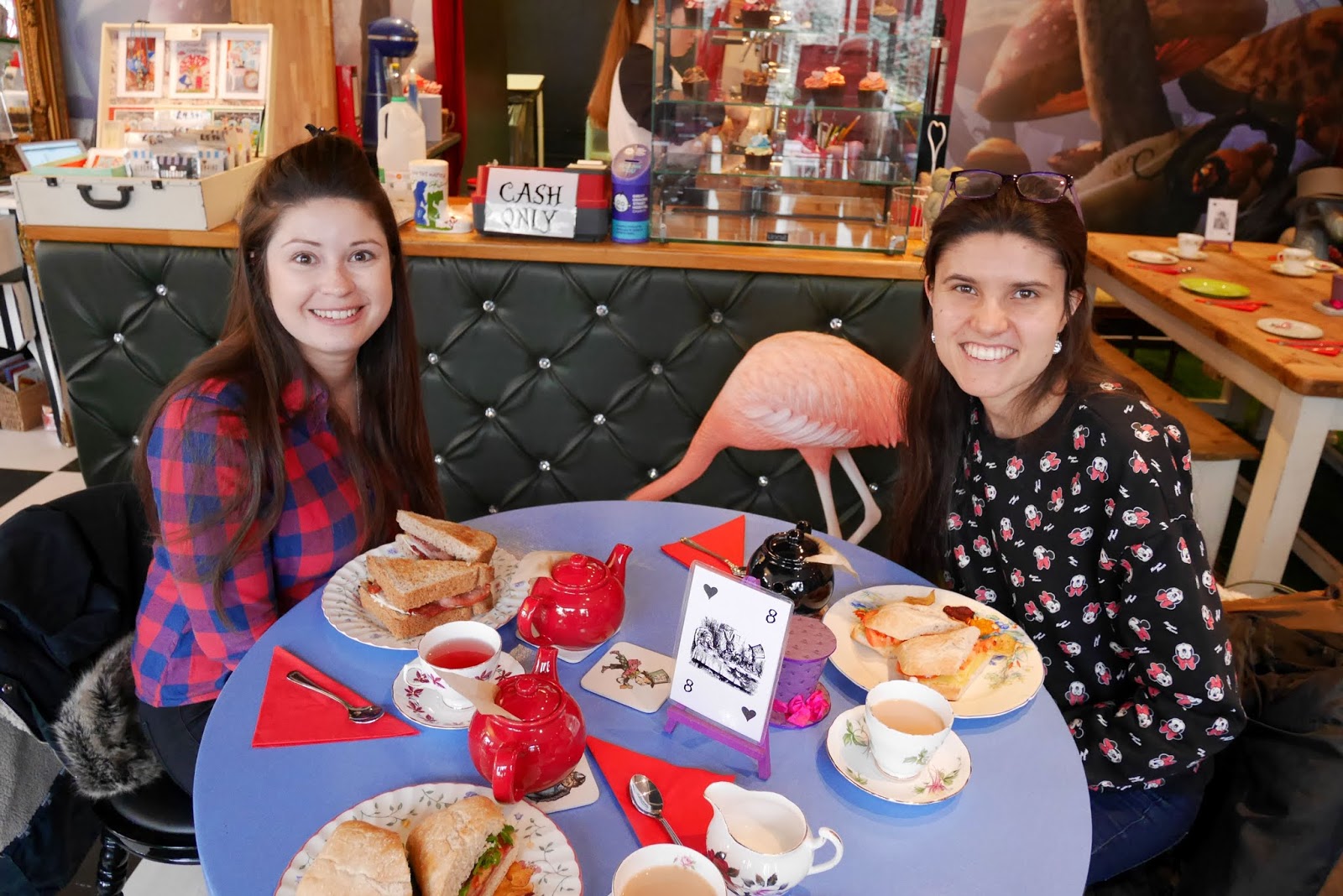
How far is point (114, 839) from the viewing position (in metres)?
1.53

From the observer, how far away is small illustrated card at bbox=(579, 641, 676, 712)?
49.5 inches

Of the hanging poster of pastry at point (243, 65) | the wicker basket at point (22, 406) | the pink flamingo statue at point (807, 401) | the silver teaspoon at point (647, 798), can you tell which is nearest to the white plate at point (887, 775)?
the silver teaspoon at point (647, 798)

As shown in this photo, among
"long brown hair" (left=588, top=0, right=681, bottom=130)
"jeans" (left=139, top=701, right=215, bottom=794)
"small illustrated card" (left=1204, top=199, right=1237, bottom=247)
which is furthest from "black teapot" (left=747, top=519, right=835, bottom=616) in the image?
"small illustrated card" (left=1204, top=199, right=1237, bottom=247)

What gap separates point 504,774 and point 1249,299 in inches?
120

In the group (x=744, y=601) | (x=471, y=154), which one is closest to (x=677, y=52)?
(x=744, y=601)

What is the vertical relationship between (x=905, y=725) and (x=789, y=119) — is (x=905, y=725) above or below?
below

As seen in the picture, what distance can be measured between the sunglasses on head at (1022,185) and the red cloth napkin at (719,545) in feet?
2.19

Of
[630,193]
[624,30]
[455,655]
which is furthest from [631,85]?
[455,655]

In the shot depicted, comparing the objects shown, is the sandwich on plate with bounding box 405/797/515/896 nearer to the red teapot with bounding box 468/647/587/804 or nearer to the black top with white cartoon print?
the red teapot with bounding box 468/647/587/804

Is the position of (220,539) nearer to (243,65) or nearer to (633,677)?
(633,677)

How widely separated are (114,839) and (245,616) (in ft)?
1.37

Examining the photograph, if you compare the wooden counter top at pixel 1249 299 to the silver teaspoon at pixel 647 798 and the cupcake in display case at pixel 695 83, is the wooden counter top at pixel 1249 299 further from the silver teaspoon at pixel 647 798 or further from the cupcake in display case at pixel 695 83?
the silver teaspoon at pixel 647 798

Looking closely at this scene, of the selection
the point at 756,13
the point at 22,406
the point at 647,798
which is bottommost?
the point at 22,406

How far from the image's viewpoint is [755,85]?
93.0 inches
